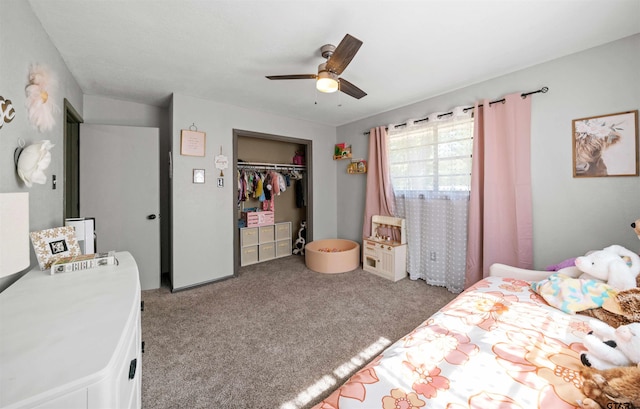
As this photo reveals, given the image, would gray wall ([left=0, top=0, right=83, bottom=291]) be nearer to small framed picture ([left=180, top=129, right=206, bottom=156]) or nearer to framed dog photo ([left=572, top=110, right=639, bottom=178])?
small framed picture ([left=180, top=129, right=206, bottom=156])

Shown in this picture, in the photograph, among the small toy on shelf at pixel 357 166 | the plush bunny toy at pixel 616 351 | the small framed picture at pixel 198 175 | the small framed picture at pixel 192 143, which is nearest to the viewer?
the plush bunny toy at pixel 616 351

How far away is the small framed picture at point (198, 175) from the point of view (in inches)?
120

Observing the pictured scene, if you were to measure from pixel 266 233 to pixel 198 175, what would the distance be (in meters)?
1.64

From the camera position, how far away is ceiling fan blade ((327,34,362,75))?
1.52m

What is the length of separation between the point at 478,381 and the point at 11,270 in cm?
168

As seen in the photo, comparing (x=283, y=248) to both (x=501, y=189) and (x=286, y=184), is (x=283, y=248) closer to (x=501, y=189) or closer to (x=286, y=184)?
(x=286, y=184)

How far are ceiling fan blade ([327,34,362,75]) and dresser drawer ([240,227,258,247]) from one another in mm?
3008

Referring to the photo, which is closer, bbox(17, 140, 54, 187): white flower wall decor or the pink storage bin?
bbox(17, 140, 54, 187): white flower wall decor

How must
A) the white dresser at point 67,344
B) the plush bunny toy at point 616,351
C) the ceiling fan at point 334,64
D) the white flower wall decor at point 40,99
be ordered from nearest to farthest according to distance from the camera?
the white dresser at point 67,344, the plush bunny toy at point 616,351, the white flower wall decor at point 40,99, the ceiling fan at point 334,64

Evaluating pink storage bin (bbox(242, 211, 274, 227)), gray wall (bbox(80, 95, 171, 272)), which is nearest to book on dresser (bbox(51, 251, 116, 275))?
gray wall (bbox(80, 95, 171, 272))

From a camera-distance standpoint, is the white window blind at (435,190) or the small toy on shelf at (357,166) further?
the small toy on shelf at (357,166)

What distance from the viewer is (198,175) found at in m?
3.08

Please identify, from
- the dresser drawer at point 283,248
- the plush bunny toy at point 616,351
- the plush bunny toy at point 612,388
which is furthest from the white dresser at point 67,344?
the dresser drawer at point 283,248

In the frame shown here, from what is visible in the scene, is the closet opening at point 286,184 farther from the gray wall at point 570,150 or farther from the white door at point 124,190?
the gray wall at point 570,150
